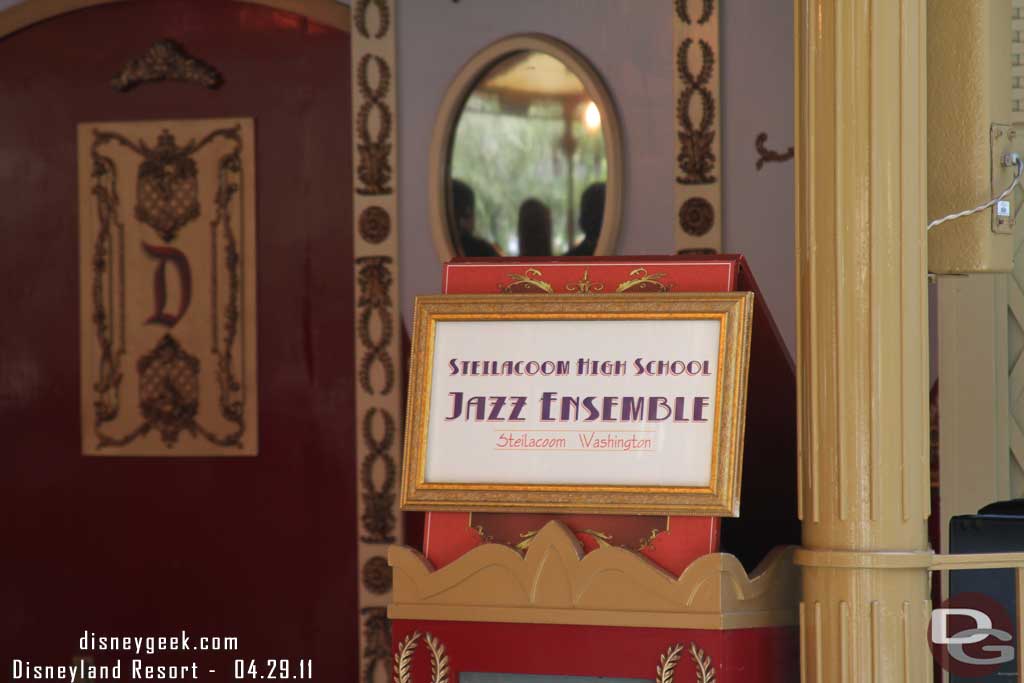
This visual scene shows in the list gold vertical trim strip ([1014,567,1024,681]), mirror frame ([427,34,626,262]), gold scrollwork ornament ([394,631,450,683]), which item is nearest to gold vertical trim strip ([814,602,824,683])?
gold vertical trim strip ([1014,567,1024,681])

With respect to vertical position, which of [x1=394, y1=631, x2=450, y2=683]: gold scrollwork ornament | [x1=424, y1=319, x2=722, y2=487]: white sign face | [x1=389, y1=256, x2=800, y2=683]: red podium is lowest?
[x1=394, y1=631, x2=450, y2=683]: gold scrollwork ornament

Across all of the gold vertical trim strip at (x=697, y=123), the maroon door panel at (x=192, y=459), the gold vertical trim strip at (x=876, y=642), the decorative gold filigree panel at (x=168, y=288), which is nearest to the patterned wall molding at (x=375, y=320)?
the maroon door panel at (x=192, y=459)

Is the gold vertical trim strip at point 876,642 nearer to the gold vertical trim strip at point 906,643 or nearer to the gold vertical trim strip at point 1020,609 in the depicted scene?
the gold vertical trim strip at point 906,643

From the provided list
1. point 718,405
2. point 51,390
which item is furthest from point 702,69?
point 51,390

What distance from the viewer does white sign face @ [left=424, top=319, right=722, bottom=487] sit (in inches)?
91.8

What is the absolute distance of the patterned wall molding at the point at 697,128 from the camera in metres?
3.82

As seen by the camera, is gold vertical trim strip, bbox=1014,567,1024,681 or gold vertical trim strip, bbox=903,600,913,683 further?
gold vertical trim strip, bbox=1014,567,1024,681

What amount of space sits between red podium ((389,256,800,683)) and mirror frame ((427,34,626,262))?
1.42 m

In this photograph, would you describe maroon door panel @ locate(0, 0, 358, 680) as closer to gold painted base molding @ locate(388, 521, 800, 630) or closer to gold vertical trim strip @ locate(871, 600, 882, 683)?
gold painted base molding @ locate(388, 521, 800, 630)

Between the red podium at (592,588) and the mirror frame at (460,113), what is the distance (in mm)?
1417

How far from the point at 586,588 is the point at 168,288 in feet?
8.11

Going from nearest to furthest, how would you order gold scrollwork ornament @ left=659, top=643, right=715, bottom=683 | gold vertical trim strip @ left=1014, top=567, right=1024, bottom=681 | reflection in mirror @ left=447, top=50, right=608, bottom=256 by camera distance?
gold scrollwork ornament @ left=659, top=643, right=715, bottom=683 < gold vertical trim strip @ left=1014, top=567, right=1024, bottom=681 < reflection in mirror @ left=447, top=50, right=608, bottom=256

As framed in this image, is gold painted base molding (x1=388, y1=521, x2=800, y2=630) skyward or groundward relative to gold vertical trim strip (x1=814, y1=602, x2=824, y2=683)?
skyward

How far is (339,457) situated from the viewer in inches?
169
